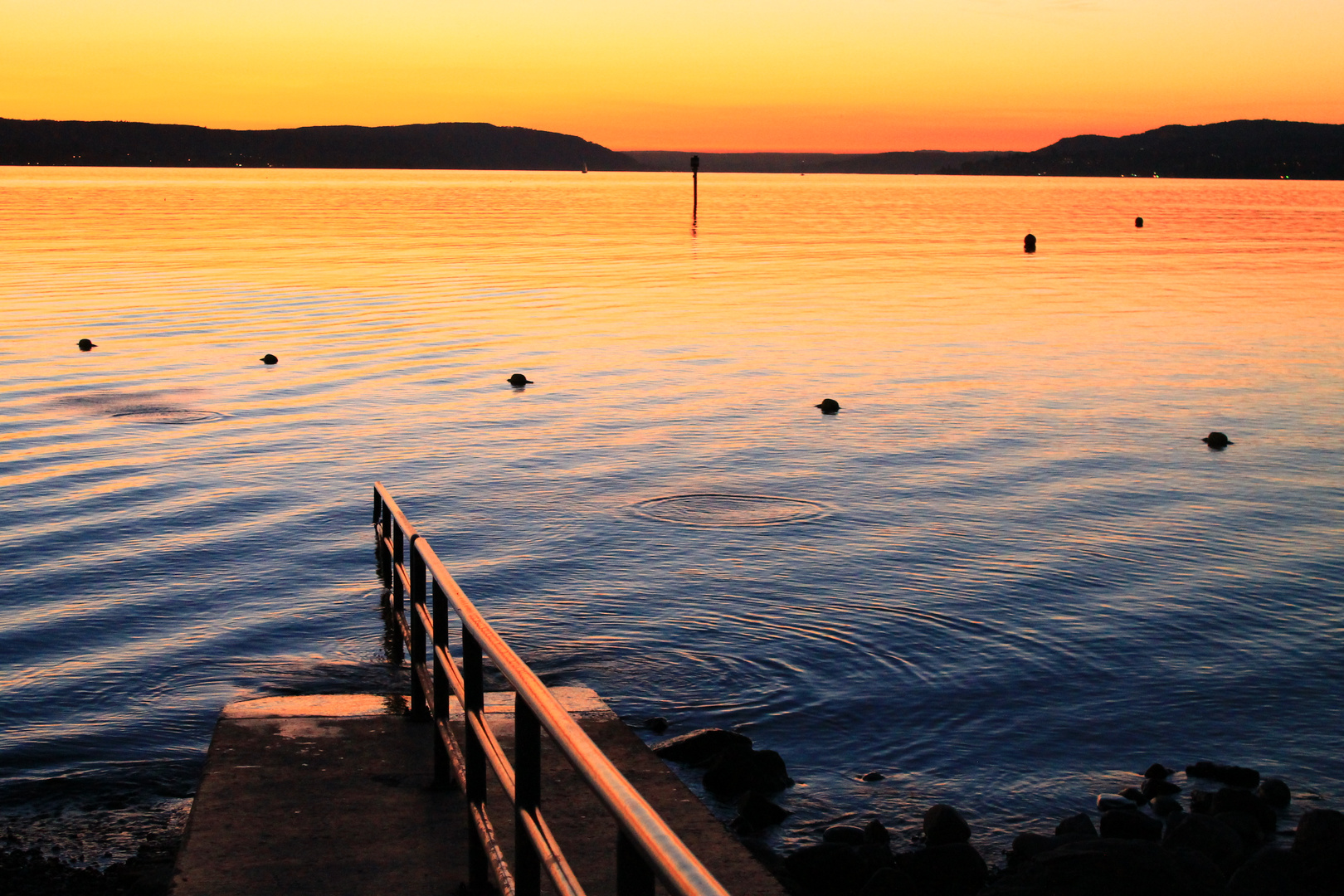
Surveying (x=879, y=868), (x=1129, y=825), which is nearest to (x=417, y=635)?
(x=879, y=868)

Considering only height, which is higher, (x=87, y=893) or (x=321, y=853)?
(x=321, y=853)

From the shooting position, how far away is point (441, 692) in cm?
593

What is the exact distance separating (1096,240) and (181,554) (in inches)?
2483

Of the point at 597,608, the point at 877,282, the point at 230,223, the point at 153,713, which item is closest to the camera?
the point at 153,713

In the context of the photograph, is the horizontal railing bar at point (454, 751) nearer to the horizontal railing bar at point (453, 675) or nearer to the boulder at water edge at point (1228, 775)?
the horizontal railing bar at point (453, 675)

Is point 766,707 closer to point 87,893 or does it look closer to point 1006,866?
point 1006,866

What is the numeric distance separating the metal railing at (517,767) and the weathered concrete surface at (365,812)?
0.81 ft

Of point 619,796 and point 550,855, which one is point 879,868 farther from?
point 619,796

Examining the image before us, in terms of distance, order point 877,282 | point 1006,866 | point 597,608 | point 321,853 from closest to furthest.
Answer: point 321,853 → point 1006,866 → point 597,608 → point 877,282

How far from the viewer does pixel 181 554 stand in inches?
486

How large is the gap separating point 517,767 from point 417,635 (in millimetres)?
3049

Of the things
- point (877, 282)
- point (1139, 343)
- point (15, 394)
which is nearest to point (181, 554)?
point (15, 394)

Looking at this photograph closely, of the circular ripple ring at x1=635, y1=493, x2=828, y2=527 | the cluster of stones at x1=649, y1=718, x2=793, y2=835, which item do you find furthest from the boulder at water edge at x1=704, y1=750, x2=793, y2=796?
the circular ripple ring at x1=635, y1=493, x2=828, y2=527

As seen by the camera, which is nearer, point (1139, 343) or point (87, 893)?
point (87, 893)
